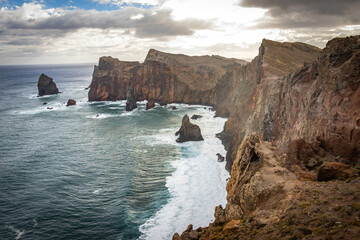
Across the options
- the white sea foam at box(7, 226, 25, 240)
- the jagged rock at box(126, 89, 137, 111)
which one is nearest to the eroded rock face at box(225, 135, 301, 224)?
the white sea foam at box(7, 226, 25, 240)

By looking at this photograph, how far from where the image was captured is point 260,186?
50.3 feet

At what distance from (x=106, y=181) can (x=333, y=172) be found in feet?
115

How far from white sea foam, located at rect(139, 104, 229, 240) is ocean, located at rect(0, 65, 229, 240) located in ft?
0.38

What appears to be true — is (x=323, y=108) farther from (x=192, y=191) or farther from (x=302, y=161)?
(x=192, y=191)

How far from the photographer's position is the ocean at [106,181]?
101 feet

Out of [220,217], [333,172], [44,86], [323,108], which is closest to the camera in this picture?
[333,172]

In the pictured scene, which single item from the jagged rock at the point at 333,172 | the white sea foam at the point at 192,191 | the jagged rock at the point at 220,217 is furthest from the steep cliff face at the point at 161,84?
the jagged rock at the point at 333,172

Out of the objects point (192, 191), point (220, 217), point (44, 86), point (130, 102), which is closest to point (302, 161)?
point (220, 217)

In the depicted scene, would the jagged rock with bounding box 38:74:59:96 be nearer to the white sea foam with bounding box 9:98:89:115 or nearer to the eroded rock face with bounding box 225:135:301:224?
the white sea foam with bounding box 9:98:89:115

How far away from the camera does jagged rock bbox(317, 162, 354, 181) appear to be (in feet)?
49.4

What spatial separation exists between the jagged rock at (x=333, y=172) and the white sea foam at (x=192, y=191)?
60.6 ft

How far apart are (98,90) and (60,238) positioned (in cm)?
10587

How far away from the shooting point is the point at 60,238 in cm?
2853

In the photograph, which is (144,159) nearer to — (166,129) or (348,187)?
(166,129)
